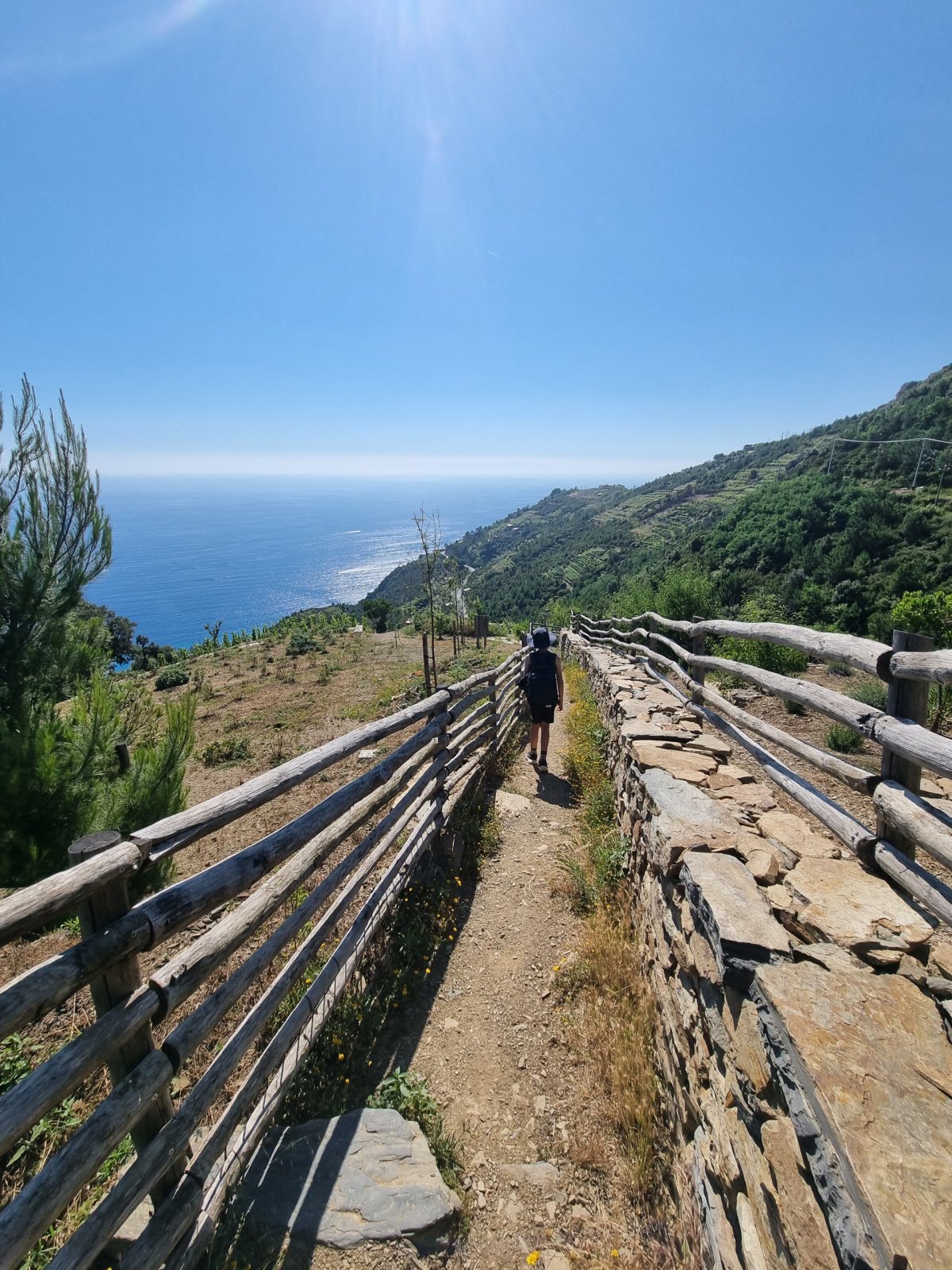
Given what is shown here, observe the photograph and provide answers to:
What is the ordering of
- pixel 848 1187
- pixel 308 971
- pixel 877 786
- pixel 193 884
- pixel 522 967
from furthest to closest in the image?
pixel 522 967
pixel 308 971
pixel 877 786
pixel 193 884
pixel 848 1187

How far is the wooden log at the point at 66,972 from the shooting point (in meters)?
1.21

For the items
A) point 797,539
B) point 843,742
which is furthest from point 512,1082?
point 797,539

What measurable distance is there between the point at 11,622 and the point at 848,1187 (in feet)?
21.9

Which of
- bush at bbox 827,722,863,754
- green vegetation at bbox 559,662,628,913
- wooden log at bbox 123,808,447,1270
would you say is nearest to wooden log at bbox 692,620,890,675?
green vegetation at bbox 559,662,628,913

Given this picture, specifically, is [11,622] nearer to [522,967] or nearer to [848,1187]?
[522,967]

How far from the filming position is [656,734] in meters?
4.45

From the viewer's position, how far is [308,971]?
11.2 ft

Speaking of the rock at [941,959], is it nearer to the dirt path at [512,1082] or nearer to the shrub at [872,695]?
the dirt path at [512,1082]

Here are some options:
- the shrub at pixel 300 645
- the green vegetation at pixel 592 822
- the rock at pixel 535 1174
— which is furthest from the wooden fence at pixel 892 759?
the shrub at pixel 300 645

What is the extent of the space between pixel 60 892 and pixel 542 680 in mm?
5684

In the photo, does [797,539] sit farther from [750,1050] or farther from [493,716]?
[750,1050]

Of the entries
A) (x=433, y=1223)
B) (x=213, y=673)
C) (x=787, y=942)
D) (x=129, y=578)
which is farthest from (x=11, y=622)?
(x=129, y=578)

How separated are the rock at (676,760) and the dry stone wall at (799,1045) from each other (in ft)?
1.77

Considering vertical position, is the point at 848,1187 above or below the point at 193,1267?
above
